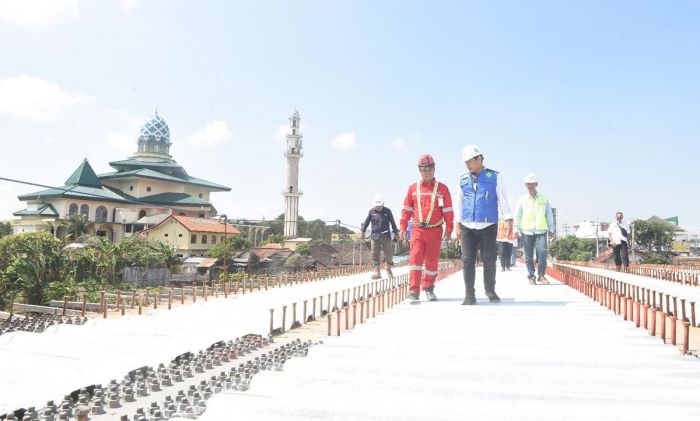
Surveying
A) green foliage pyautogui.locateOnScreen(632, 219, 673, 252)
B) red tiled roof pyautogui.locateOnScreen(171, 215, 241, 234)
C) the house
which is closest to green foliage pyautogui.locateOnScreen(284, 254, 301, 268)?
the house

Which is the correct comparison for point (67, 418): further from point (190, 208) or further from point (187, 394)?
point (190, 208)

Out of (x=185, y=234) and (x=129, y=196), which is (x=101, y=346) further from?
(x=129, y=196)

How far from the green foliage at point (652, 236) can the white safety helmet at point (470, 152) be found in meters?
68.9

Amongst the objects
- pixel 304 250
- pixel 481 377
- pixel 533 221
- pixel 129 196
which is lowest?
pixel 304 250

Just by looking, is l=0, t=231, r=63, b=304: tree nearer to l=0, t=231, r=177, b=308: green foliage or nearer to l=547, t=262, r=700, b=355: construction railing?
l=0, t=231, r=177, b=308: green foliage

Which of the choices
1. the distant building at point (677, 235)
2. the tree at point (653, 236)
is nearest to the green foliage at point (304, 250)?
the tree at point (653, 236)

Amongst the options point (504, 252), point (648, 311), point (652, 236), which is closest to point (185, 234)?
point (504, 252)

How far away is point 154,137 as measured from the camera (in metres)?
72.9

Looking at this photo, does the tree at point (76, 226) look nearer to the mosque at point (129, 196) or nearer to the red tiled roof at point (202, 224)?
the mosque at point (129, 196)

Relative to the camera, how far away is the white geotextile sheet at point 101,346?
543 cm

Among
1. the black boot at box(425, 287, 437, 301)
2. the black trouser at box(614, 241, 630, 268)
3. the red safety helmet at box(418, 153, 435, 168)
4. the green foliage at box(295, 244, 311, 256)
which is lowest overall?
the green foliage at box(295, 244, 311, 256)

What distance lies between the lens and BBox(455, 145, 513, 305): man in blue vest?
20.9 feet

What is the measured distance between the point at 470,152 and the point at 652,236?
69417 mm

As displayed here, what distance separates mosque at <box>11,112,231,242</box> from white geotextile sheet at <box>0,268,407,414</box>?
160ft
